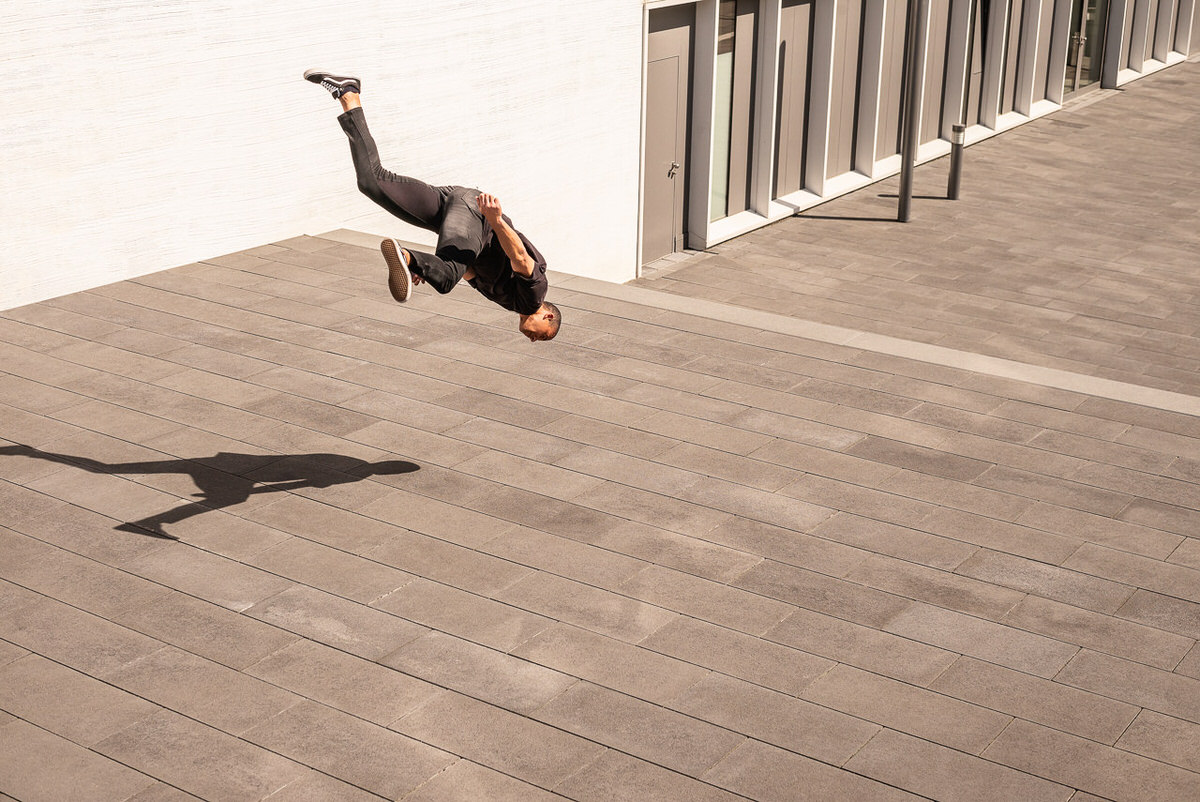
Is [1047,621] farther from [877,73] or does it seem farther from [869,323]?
[877,73]

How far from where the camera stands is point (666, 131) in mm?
16656

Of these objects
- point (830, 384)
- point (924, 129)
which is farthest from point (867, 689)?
point (924, 129)

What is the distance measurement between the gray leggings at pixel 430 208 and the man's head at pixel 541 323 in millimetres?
454

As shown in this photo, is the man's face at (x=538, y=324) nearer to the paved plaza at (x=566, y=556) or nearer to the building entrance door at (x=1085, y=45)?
the paved plaza at (x=566, y=556)

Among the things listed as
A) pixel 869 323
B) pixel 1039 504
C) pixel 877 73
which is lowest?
pixel 869 323

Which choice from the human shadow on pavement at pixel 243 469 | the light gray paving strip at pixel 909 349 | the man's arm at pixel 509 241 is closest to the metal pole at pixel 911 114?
the light gray paving strip at pixel 909 349

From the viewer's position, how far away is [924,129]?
22625mm

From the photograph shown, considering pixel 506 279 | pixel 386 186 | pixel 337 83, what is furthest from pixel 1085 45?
pixel 386 186

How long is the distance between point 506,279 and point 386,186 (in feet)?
2.71

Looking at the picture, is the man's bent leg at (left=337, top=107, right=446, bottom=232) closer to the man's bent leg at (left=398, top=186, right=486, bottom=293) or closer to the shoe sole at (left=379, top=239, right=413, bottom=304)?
the man's bent leg at (left=398, top=186, right=486, bottom=293)

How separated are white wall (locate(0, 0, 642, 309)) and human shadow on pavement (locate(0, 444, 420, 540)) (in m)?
3.04

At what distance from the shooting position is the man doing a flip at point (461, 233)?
7.00 metres

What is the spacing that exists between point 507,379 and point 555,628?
3065 millimetres

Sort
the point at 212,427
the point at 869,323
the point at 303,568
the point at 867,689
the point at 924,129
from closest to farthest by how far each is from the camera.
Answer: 1. the point at 867,689
2. the point at 303,568
3. the point at 212,427
4. the point at 869,323
5. the point at 924,129
